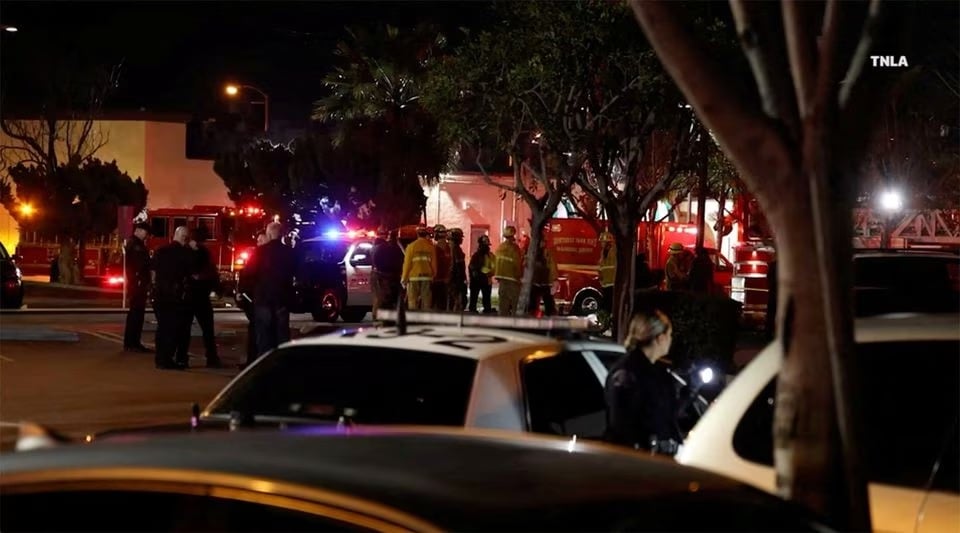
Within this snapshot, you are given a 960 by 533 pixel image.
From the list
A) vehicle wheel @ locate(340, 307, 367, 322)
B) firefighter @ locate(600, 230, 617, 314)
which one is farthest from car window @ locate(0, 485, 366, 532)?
vehicle wheel @ locate(340, 307, 367, 322)

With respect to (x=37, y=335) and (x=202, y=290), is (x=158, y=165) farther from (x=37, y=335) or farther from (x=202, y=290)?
(x=202, y=290)

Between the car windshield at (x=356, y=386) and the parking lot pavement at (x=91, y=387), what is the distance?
211 inches

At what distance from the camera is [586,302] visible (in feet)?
99.4

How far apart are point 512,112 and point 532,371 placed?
40.5 ft

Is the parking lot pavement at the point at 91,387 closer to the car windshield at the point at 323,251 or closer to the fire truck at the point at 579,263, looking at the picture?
the car windshield at the point at 323,251

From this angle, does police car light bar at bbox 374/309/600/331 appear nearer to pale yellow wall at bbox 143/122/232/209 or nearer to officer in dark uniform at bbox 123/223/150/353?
officer in dark uniform at bbox 123/223/150/353

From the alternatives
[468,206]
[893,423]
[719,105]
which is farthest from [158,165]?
[893,423]

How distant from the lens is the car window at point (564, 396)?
6457mm

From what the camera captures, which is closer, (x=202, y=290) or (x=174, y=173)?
(x=202, y=290)

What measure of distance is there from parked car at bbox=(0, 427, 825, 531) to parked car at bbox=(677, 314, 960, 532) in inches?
55.2

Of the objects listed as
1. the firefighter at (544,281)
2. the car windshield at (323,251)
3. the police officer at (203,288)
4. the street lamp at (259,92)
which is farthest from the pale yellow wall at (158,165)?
the police officer at (203,288)

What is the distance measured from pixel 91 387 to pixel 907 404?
11858 mm

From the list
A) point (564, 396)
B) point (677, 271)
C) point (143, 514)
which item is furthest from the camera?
point (677, 271)

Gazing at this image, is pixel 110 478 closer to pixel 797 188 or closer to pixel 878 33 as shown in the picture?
pixel 797 188
